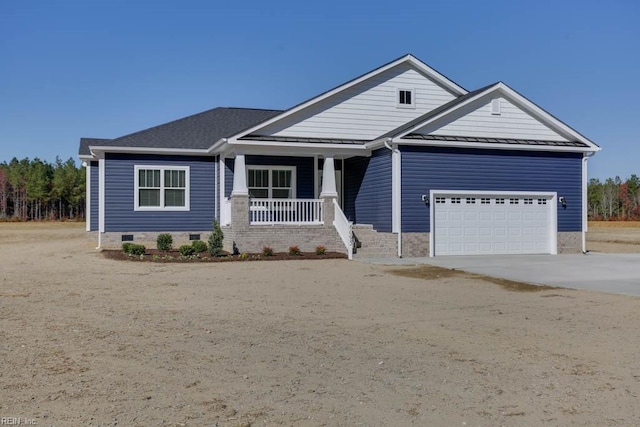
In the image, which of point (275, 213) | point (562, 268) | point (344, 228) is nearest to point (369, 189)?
point (344, 228)

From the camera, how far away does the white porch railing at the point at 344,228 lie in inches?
775

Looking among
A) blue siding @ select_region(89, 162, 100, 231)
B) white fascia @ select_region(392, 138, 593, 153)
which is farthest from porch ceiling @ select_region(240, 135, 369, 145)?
blue siding @ select_region(89, 162, 100, 231)

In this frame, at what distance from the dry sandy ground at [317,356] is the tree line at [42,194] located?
2994 inches

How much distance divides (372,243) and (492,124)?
611cm

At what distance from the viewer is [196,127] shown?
26.3 meters

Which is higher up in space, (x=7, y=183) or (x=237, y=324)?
(x=7, y=183)

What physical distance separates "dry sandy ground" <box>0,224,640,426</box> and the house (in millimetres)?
8239

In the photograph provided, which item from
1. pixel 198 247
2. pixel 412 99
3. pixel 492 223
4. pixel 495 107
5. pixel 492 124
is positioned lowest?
pixel 198 247

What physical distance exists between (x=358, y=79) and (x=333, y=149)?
304 centimetres

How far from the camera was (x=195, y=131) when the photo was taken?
25.7 meters

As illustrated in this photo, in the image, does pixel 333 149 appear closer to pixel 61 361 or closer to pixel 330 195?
pixel 330 195

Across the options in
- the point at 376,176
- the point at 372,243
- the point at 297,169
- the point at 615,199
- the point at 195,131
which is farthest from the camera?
the point at 615,199

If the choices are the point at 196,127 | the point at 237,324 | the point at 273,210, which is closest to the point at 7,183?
the point at 196,127

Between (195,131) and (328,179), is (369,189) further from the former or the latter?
(195,131)
